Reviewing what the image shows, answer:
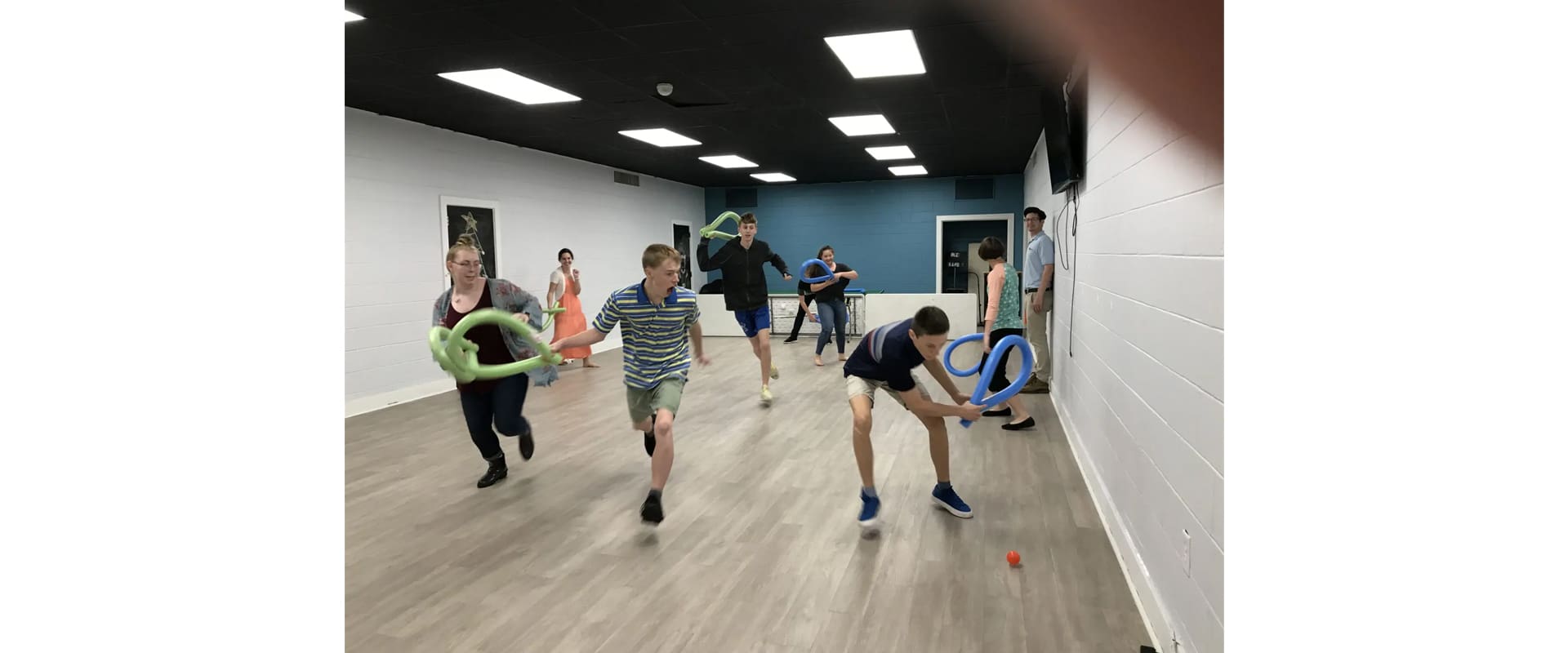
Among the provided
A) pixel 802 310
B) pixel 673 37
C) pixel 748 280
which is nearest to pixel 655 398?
pixel 673 37

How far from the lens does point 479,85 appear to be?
5.56 meters

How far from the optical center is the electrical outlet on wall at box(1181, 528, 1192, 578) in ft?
6.73

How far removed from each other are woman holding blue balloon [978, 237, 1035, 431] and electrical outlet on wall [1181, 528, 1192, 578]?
2662 millimetres

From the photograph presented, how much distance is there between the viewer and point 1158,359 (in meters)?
2.47

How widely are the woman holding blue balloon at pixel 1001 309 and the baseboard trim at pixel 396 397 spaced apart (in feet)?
16.9

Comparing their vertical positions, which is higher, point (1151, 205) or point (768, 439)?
point (1151, 205)

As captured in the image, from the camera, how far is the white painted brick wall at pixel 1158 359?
1.84 metres

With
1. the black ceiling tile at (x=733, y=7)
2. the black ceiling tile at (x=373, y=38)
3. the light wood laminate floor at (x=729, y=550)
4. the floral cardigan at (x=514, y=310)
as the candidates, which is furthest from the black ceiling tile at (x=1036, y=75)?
the black ceiling tile at (x=373, y=38)

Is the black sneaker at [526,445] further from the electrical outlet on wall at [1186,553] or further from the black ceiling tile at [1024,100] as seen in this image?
the black ceiling tile at [1024,100]

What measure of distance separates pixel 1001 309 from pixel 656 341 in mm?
2642

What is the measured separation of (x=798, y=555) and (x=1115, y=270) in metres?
1.90

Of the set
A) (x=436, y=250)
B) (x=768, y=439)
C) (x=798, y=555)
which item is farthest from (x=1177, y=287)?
(x=436, y=250)

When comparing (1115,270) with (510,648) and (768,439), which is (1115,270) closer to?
(768,439)
